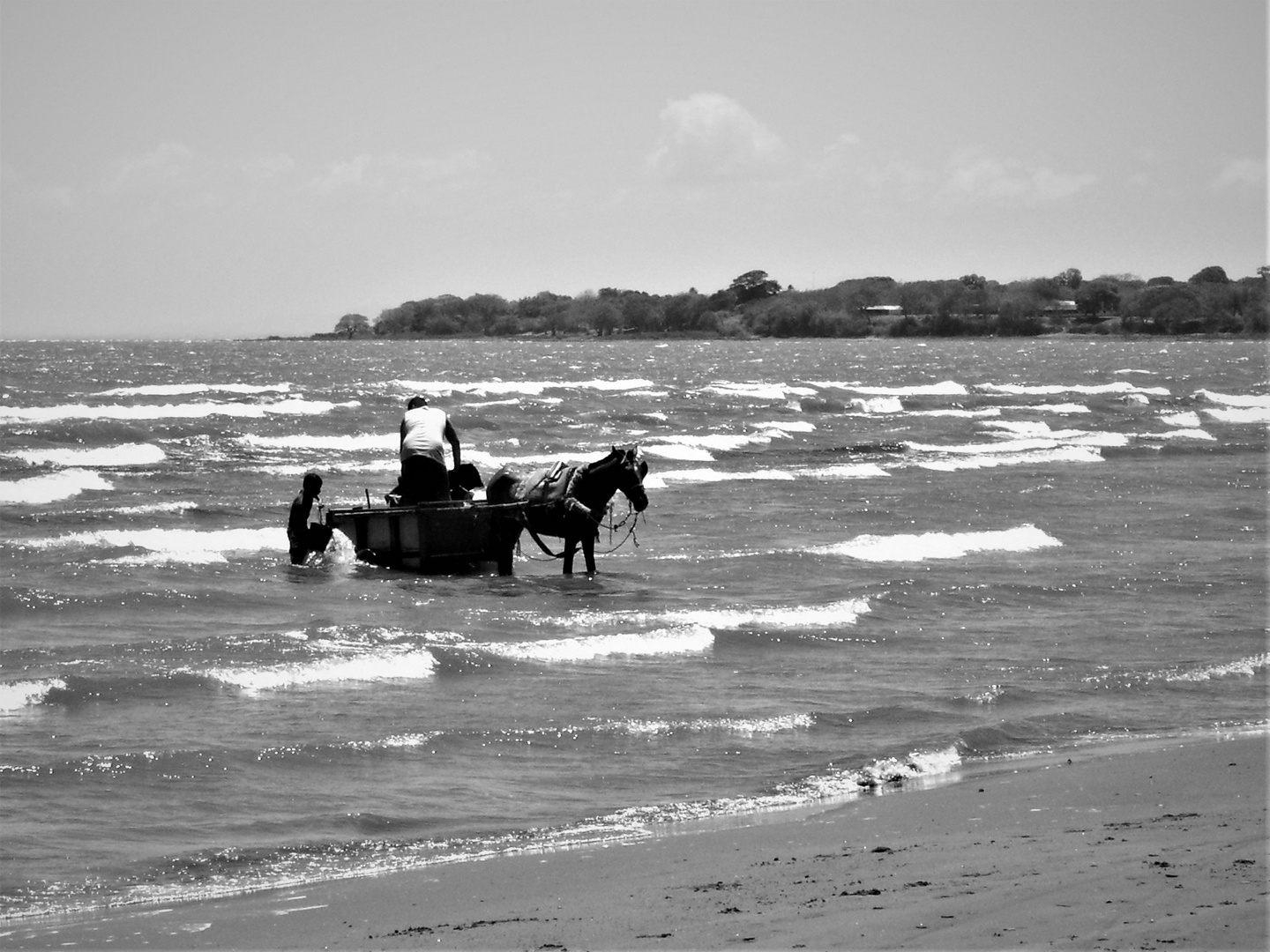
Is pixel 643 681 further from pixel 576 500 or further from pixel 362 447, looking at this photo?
pixel 362 447

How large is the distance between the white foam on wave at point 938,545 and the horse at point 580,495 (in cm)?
407

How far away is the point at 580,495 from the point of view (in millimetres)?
17859

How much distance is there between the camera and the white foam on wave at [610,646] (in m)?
13.4

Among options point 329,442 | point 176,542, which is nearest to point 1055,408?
point 329,442

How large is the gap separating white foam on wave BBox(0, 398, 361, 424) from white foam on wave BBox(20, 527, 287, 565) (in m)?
24.0

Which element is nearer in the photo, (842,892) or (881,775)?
(842,892)

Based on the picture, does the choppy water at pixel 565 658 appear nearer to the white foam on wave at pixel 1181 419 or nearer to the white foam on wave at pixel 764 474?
the white foam on wave at pixel 764 474

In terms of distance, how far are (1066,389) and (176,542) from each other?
2319 inches

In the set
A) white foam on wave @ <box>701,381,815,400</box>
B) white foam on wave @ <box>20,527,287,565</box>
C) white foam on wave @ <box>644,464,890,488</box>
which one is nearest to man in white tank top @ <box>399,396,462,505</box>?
white foam on wave @ <box>20,527,287,565</box>

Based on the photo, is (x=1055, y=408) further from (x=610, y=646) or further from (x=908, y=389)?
(x=610, y=646)

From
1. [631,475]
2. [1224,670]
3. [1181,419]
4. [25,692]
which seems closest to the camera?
[25,692]

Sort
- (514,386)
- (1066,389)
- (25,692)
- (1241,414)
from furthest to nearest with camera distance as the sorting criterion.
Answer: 1. (1066,389)
2. (514,386)
3. (1241,414)
4. (25,692)

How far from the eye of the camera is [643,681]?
41.0 feet

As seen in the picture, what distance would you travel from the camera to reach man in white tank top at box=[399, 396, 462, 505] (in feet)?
57.9
